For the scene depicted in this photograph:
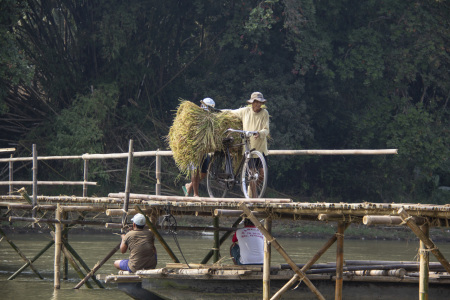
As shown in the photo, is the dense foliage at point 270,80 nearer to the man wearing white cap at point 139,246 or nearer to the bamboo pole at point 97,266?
the bamboo pole at point 97,266

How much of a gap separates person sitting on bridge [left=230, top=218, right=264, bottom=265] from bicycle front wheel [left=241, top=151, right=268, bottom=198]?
0.43 m

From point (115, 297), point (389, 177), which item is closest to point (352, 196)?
point (389, 177)

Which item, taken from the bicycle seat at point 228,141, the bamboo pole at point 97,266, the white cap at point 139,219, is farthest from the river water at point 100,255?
the bicycle seat at point 228,141

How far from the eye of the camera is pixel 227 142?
36.3 feet

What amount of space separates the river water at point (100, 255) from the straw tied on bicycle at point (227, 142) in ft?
4.63

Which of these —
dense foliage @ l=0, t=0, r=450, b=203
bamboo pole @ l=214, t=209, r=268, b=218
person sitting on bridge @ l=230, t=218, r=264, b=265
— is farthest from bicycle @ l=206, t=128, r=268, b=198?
dense foliage @ l=0, t=0, r=450, b=203

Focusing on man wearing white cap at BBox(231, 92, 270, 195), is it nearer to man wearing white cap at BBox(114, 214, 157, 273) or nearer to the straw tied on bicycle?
the straw tied on bicycle

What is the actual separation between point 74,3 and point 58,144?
551 cm

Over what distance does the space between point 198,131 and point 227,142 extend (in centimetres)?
46

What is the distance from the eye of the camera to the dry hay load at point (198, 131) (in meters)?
10.9

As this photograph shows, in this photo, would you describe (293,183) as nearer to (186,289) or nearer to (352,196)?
(352,196)

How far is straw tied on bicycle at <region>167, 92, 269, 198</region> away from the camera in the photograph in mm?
10562

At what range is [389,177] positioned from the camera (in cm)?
2958

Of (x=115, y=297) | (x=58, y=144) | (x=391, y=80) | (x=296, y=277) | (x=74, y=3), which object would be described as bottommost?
(x=115, y=297)
